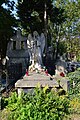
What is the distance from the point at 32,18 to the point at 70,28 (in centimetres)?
1127

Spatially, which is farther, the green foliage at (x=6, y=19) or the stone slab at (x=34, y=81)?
the green foliage at (x=6, y=19)

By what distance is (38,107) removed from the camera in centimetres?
556

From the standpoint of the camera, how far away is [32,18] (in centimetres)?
2600

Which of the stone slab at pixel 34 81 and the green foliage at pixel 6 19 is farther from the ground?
the green foliage at pixel 6 19

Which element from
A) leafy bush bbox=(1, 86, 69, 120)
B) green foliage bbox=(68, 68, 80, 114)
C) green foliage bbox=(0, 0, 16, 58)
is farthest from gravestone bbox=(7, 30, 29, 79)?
leafy bush bbox=(1, 86, 69, 120)

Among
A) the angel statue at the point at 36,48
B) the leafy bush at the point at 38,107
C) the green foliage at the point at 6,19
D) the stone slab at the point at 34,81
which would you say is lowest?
the leafy bush at the point at 38,107

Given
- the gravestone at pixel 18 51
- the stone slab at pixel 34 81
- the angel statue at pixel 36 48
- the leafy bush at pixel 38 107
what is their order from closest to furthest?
the leafy bush at pixel 38 107 → the stone slab at pixel 34 81 → the angel statue at pixel 36 48 → the gravestone at pixel 18 51

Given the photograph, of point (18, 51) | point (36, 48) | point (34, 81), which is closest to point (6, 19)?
point (36, 48)

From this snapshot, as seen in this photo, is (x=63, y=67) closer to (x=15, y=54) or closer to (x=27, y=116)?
(x=15, y=54)

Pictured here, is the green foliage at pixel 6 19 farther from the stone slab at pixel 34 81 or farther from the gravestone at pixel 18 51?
the stone slab at pixel 34 81

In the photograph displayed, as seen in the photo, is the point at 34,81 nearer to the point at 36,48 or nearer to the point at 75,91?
the point at 75,91

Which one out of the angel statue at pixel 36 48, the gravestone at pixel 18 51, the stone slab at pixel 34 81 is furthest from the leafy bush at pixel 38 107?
the gravestone at pixel 18 51

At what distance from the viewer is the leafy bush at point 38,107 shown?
18.0 feet

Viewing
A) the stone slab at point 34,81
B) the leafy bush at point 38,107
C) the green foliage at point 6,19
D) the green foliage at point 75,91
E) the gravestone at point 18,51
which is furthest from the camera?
the gravestone at point 18,51
